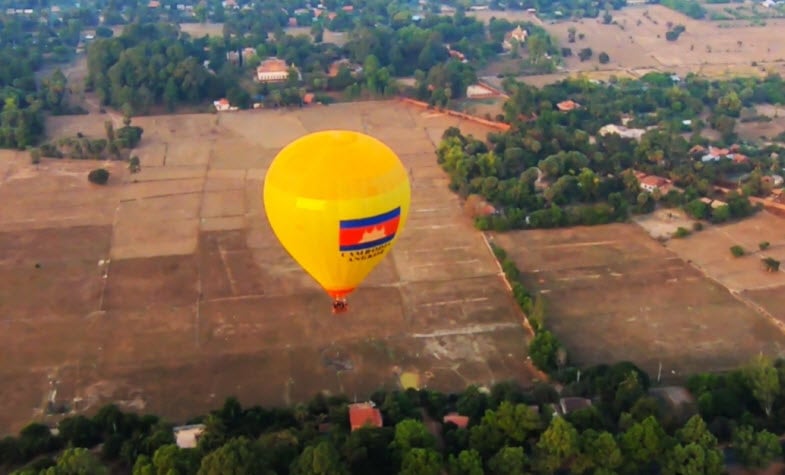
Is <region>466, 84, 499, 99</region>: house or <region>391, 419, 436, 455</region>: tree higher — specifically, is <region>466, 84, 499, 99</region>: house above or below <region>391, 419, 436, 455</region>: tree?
below

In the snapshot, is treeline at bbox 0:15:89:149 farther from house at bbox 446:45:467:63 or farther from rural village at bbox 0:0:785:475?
house at bbox 446:45:467:63

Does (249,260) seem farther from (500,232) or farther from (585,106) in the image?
(585,106)

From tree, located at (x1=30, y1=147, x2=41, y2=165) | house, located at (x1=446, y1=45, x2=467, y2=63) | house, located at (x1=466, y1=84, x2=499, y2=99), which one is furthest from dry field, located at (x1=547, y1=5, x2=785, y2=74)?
tree, located at (x1=30, y1=147, x2=41, y2=165)

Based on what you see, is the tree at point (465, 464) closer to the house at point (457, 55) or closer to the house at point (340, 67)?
the house at point (340, 67)

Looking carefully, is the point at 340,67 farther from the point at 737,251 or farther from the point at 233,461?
the point at 233,461

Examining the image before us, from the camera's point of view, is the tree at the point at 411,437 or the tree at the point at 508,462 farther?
the tree at the point at 411,437

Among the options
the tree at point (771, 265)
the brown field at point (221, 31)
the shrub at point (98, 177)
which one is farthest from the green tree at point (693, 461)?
the brown field at point (221, 31)
